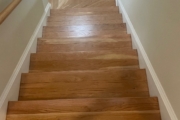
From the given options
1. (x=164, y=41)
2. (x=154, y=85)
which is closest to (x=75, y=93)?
(x=154, y=85)

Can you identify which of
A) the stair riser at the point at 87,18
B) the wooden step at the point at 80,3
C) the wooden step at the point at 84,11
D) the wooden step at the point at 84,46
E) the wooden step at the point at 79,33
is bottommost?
the wooden step at the point at 84,46

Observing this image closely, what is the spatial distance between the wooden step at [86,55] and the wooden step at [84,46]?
0.21 m

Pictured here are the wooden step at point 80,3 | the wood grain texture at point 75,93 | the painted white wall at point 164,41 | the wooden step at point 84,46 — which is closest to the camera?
the painted white wall at point 164,41

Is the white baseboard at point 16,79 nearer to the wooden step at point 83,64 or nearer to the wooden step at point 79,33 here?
the wooden step at point 83,64

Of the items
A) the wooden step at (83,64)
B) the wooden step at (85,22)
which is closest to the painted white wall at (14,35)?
the wooden step at (83,64)

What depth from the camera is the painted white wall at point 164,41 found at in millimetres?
1226

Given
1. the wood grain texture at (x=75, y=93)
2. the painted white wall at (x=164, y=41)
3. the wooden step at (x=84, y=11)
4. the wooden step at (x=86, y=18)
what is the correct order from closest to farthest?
1. the painted white wall at (x=164, y=41)
2. the wood grain texture at (x=75, y=93)
3. the wooden step at (x=86, y=18)
4. the wooden step at (x=84, y=11)

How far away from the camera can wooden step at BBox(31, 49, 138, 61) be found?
212 centimetres

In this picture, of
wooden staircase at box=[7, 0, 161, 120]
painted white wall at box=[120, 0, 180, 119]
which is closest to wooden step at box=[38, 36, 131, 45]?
wooden staircase at box=[7, 0, 161, 120]

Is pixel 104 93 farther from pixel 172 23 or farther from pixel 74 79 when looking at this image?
pixel 172 23

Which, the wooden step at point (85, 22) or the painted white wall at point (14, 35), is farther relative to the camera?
the wooden step at point (85, 22)

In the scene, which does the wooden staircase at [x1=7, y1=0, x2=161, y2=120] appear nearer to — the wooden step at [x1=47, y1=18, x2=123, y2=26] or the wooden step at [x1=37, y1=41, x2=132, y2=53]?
the wooden step at [x1=37, y1=41, x2=132, y2=53]

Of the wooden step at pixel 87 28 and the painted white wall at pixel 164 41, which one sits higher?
the wooden step at pixel 87 28

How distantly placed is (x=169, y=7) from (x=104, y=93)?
0.80 m
